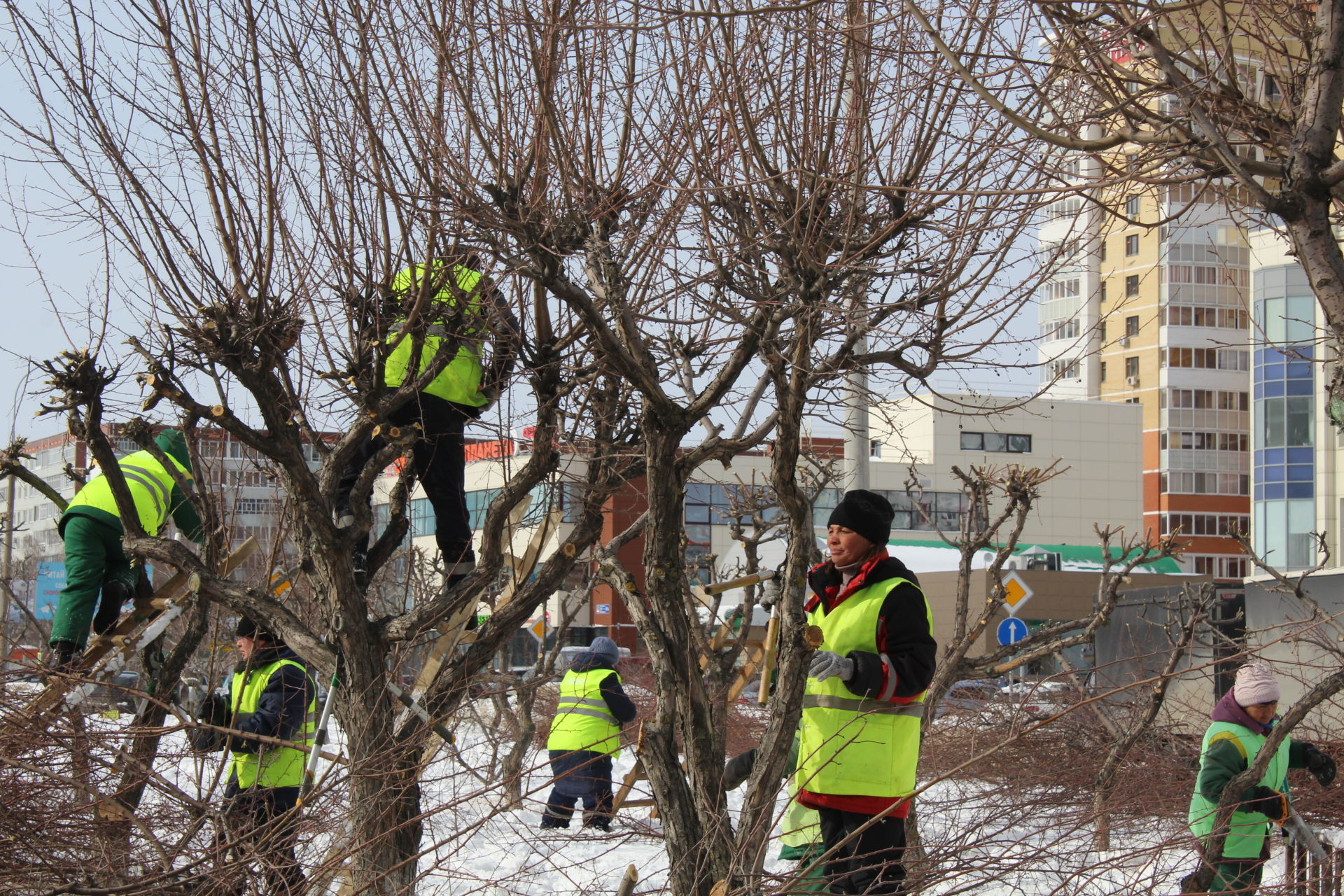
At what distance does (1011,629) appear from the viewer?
1075 cm

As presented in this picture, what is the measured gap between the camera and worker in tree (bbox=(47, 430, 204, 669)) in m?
5.62

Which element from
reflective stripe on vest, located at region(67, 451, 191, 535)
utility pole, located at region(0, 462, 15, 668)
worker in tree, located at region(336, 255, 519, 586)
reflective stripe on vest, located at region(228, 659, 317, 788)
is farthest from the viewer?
reflective stripe on vest, located at region(228, 659, 317, 788)

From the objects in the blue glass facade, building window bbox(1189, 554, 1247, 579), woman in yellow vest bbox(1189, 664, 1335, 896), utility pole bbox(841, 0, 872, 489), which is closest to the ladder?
utility pole bbox(841, 0, 872, 489)

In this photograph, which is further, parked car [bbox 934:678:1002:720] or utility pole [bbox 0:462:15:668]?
parked car [bbox 934:678:1002:720]

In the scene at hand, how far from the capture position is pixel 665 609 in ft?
14.1

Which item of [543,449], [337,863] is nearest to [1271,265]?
[543,449]

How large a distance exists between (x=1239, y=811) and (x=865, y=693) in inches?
90.5

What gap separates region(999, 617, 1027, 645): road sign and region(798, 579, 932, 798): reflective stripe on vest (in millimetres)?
6238

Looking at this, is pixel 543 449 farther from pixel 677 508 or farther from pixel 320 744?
pixel 320 744

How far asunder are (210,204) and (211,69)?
1.66 ft

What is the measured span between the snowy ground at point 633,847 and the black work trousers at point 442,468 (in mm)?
982

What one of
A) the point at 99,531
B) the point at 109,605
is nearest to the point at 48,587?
the point at 109,605

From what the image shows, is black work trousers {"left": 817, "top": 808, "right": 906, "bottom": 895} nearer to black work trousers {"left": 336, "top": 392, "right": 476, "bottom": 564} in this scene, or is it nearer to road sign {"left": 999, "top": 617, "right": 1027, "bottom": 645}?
black work trousers {"left": 336, "top": 392, "right": 476, "bottom": 564}

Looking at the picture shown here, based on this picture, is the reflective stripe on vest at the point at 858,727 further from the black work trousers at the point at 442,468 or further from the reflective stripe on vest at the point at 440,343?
the black work trousers at the point at 442,468
